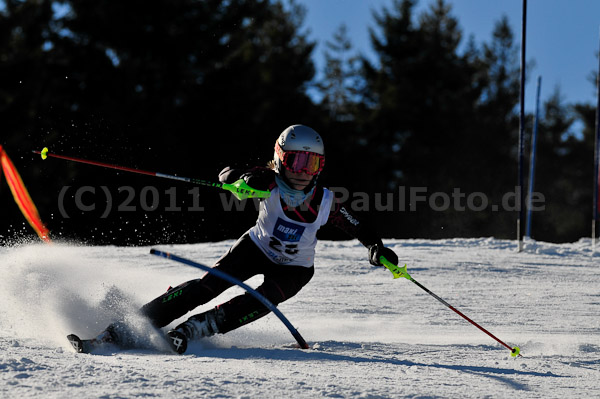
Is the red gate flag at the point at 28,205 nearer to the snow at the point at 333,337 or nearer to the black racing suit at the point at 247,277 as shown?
the snow at the point at 333,337

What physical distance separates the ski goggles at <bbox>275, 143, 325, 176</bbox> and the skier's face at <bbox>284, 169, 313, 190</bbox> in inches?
0.8

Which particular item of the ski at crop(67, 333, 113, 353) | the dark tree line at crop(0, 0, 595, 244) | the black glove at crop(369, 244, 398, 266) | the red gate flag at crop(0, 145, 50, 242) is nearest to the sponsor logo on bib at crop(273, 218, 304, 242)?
the black glove at crop(369, 244, 398, 266)

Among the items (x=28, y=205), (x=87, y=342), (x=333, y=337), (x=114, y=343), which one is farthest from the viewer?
(x=28, y=205)

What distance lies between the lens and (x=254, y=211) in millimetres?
18062

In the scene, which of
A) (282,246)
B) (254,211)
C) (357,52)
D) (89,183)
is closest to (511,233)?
(357,52)

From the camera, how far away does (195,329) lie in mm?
3340

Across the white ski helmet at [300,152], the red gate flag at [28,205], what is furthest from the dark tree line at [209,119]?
the white ski helmet at [300,152]

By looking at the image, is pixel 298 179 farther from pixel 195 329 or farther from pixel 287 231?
pixel 195 329

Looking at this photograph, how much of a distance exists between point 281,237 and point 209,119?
1553 centimetres

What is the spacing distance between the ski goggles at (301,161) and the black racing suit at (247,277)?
A: 0.43 feet

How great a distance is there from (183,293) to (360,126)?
2208 cm

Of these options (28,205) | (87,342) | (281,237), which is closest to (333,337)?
(281,237)

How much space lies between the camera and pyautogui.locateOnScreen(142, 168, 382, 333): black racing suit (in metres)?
3.48

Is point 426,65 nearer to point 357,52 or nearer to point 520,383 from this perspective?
point 357,52
